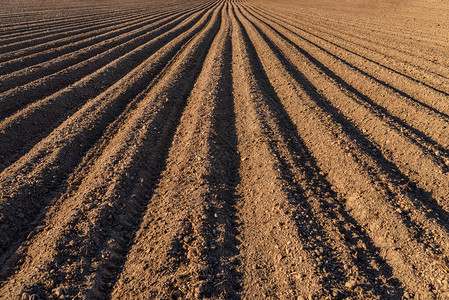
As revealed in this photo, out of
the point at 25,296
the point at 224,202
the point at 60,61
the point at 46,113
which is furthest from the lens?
the point at 60,61

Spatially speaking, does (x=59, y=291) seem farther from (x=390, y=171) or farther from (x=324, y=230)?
(x=390, y=171)

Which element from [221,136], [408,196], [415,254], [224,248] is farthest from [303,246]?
[221,136]

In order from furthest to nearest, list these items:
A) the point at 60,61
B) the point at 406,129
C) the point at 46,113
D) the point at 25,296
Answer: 1. the point at 60,61
2. the point at 46,113
3. the point at 406,129
4. the point at 25,296

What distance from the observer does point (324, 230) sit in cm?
394

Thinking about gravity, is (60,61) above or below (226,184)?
above

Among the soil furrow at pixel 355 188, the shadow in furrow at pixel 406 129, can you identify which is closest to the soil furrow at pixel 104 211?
the soil furrow at pixel 355 188

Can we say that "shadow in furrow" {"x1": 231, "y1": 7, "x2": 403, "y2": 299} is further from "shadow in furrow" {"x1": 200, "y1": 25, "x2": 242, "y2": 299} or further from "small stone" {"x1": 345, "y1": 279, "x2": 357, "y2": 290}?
"shadow in furrow" {"x1": 200, "y1": 25, "x2": 242, "y2": 299}

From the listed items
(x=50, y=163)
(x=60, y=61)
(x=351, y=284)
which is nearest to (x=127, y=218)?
(x=50, y=163)

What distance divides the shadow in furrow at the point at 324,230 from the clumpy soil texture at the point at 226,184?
0.02 meters

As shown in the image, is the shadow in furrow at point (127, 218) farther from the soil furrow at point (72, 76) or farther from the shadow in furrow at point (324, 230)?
the soil furrow at point (72, 76)

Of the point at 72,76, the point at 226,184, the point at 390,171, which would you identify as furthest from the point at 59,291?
the point at 72,76

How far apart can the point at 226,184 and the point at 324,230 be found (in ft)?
6.26

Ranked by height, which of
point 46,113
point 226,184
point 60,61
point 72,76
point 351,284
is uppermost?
point 60,61

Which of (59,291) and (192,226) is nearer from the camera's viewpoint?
(59,291)
